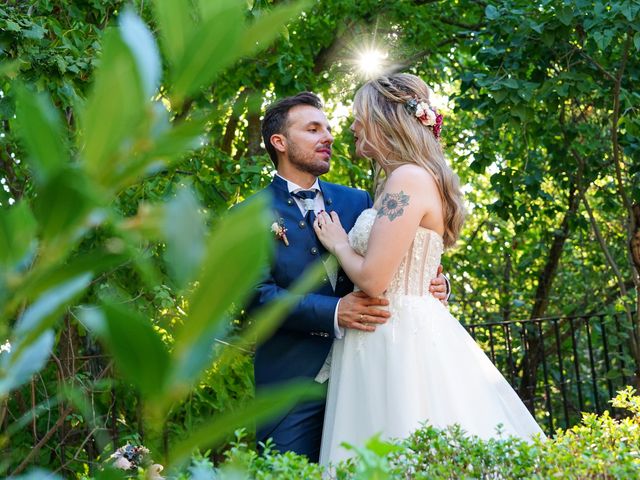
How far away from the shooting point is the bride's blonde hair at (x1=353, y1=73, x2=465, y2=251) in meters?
3.25

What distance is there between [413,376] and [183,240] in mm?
2910

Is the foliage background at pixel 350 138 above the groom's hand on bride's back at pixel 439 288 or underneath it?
above

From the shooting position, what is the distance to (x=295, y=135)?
3650 millimetres

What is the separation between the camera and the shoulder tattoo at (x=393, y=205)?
3.07 meters

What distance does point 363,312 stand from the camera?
3.21 metres

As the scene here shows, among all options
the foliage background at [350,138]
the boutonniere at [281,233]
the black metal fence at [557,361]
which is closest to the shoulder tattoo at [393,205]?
the boutonniere at [281,233]

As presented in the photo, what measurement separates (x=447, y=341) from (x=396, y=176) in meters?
0.63

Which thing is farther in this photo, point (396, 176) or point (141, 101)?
point (396, 176)

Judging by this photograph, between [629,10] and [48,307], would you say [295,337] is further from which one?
[48,307]

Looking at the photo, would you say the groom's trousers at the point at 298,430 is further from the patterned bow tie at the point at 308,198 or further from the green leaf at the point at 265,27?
the green leaf at the point at 265,27

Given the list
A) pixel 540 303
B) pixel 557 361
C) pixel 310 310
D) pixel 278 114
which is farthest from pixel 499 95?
pixel 557 361

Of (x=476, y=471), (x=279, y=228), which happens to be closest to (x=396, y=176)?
(x=279, y=228)

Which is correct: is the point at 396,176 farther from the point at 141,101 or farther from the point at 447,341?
the point at 141,101

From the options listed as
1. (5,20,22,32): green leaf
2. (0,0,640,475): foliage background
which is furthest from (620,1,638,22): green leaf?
(5,20,22,32): green leaf
